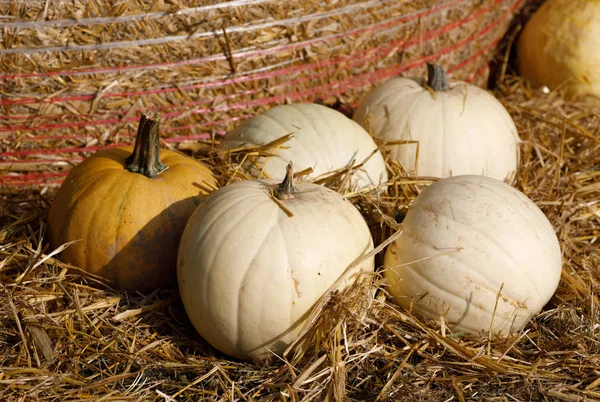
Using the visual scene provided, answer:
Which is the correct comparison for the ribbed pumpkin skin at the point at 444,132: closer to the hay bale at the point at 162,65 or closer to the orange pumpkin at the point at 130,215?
the hay bale at the point at 162,65

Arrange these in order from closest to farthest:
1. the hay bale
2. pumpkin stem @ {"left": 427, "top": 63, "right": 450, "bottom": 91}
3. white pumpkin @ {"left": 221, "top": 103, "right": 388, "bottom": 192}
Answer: white pumpkin @ {"left": 221, "top": 103, "right": 388, "bottom": 192} < the hay bale < pumpkin stem @ {"left": 427, "top": 63, "right": 450, "bottom": 91}

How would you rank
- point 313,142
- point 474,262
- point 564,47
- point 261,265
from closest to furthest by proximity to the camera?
point 261,265, point 474,262, point 313,142, point 564,47

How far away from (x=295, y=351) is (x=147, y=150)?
1007 mm

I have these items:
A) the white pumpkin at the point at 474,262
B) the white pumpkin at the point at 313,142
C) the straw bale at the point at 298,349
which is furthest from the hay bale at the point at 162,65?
the white pumpkin at the point at 474,262

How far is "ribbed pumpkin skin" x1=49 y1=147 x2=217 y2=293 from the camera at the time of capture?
270 cm

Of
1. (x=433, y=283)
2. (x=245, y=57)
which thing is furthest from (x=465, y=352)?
(x=245, y=57)

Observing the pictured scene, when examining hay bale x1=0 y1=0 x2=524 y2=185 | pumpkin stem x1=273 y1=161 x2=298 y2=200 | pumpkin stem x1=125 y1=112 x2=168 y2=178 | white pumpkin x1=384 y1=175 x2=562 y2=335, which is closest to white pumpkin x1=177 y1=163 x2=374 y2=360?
pumpkin stem x1=273 y1=161 x2=298 y2=200

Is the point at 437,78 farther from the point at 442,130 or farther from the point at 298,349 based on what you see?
the point at 298,349

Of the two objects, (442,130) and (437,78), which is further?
(437,78)

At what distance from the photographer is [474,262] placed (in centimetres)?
249

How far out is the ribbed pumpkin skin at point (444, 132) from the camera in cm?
332

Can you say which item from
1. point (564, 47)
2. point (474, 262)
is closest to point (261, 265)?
point (474, 262)

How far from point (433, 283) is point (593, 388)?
0.63m

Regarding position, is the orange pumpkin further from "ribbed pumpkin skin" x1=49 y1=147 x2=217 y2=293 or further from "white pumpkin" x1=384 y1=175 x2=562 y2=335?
"white pumpkin" x1=384 y1=175 x2=562 y2=335
